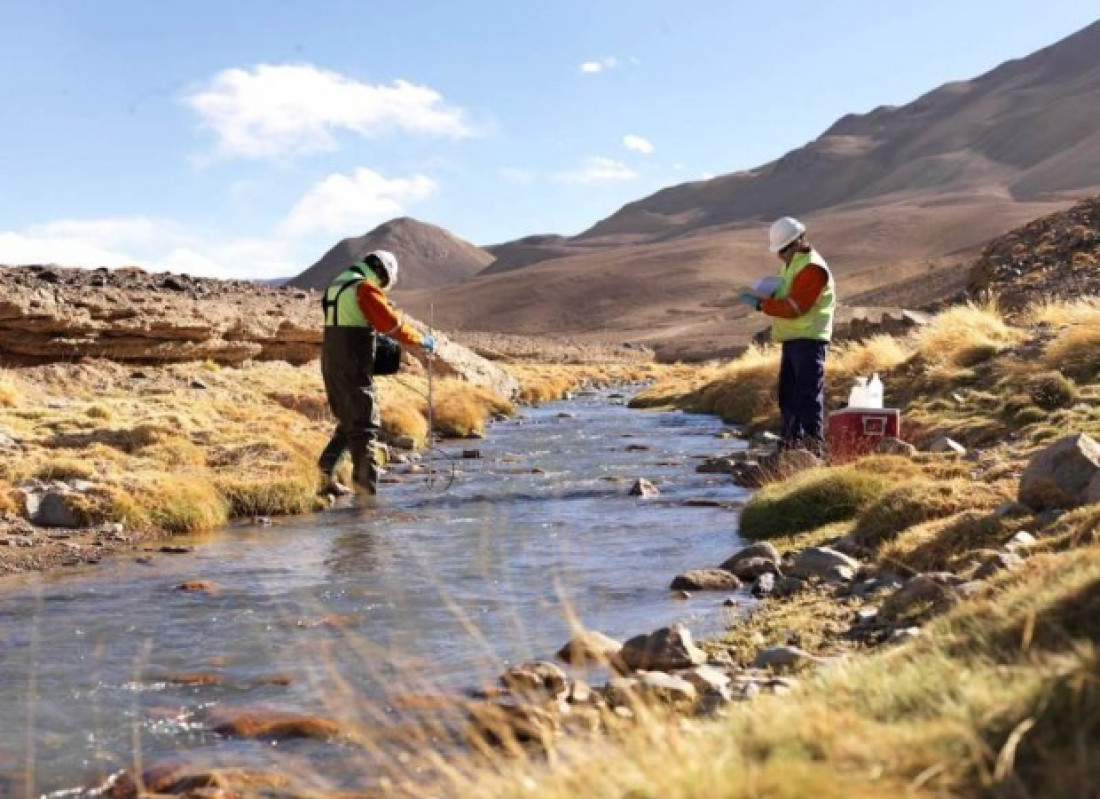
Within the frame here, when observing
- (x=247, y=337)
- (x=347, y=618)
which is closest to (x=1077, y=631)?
(x=347, y=618)

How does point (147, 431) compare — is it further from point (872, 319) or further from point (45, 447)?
point (872, 319)

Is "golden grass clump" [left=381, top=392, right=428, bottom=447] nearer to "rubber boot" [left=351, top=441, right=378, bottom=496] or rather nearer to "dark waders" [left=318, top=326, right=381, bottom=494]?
"rubber boot" [left=351, top=441, right=378, bottom=496]

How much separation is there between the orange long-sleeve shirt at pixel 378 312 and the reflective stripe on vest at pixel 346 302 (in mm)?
135

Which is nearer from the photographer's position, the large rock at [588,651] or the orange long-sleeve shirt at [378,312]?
the large rock at [588,651]

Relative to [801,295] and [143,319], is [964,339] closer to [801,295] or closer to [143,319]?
[801,295]

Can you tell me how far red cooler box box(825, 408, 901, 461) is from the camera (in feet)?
42.2

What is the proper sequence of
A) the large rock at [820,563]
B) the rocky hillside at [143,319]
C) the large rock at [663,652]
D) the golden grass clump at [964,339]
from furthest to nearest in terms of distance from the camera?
the rocky hillside at [143,319], the golden grass clump at [964,339], the large rock at [820,563], the large rock at [663,652]

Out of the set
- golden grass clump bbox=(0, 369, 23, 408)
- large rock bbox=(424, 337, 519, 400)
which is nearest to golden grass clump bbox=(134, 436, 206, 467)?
golden grass clump bbox=(0, 369, 23, 408)

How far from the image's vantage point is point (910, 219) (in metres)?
176

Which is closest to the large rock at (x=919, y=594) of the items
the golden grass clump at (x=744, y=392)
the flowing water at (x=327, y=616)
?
the flowing water at (x=327, y=616)

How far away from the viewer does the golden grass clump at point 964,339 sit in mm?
18344

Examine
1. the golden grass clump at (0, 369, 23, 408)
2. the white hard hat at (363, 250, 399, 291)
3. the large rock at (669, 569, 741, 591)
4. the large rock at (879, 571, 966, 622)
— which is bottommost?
the large rock at (669, 569, 741, 591)

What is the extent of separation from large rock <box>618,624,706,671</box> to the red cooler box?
22.4 feet

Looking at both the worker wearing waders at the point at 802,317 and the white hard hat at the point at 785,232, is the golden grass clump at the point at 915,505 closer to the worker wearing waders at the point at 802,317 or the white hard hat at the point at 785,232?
the worker wearing waders at the point at 802,317
